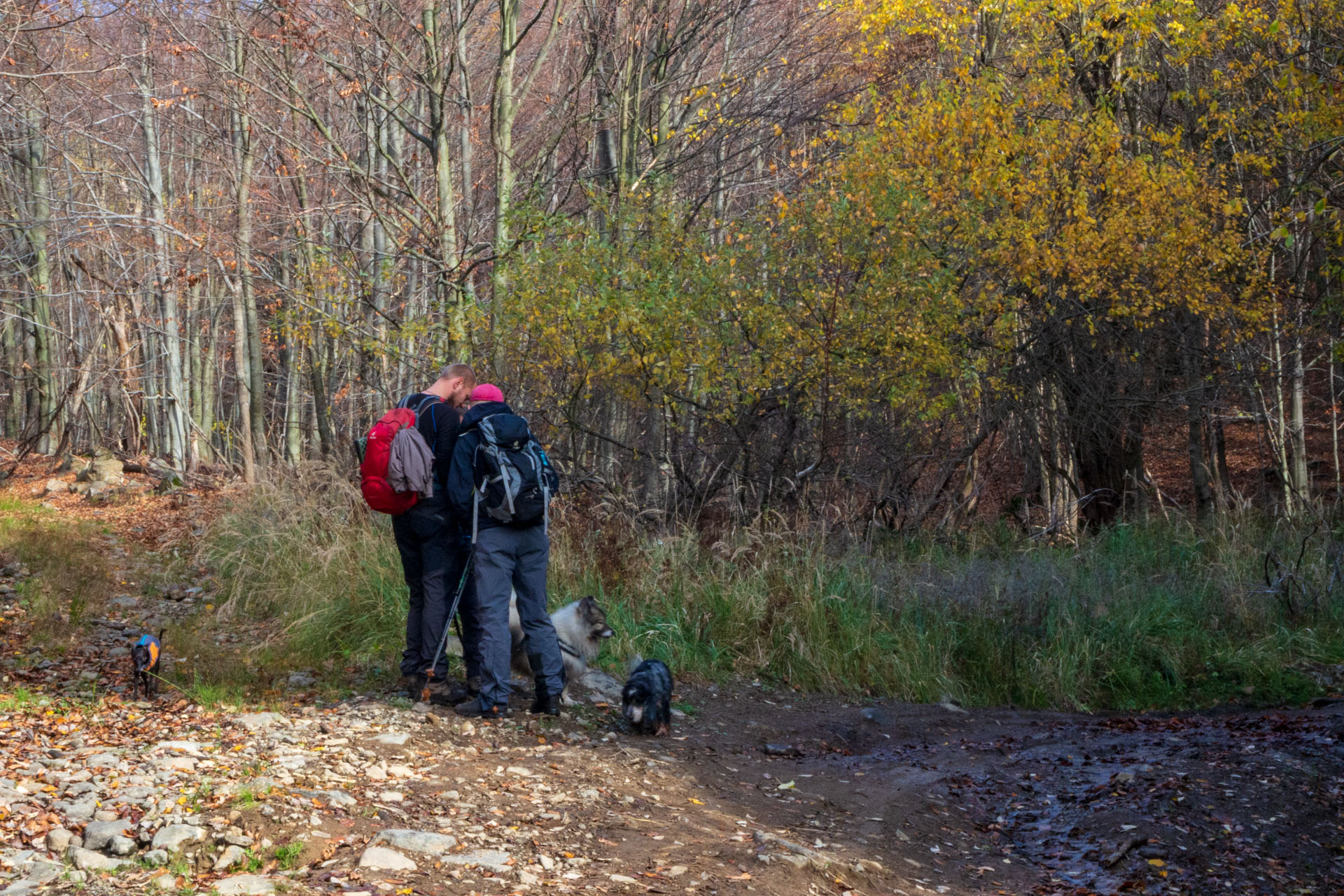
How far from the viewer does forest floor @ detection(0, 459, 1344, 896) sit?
3.89 metres

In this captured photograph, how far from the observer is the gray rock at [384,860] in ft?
12.4

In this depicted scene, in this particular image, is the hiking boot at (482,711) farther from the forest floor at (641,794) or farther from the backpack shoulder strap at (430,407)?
the backpack shoulder strap at (430,407)

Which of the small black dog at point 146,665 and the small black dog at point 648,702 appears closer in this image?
the small black dog at point 146,665

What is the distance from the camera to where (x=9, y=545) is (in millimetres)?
10547

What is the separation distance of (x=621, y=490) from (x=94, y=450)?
1014 cm

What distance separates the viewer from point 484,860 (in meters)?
3.99

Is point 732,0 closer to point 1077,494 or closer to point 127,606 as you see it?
point 1077,494

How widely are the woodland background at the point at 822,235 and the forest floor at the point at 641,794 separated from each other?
11.3 feet

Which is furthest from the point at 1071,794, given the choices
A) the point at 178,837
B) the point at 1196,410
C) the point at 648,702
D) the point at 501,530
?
the point at 1196,410

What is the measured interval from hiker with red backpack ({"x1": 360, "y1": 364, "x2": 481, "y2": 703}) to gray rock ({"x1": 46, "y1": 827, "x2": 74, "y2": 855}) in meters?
2.39

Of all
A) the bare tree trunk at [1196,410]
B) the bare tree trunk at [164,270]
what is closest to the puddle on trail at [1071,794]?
the bare tree trunk at [1196,410]

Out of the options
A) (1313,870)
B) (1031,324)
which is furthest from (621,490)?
(1313,870)

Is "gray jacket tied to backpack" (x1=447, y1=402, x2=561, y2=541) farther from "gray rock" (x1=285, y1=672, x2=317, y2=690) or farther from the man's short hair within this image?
"gray rock" (x1=285, y1=672, x2=317, y2=690)

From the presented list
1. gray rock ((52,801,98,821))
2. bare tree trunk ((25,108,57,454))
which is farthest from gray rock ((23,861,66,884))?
bare tree trunk ((25,108,57,454))
